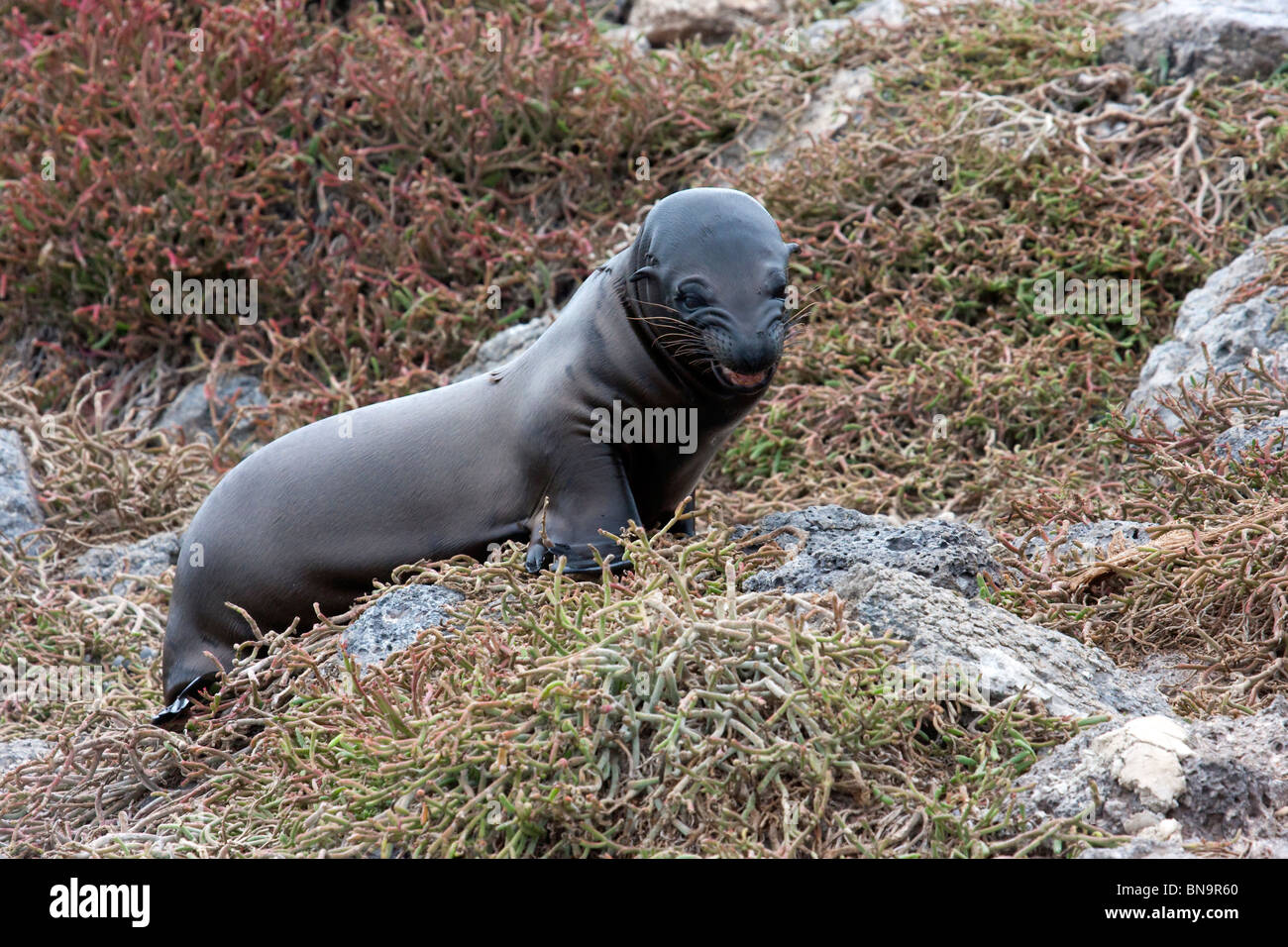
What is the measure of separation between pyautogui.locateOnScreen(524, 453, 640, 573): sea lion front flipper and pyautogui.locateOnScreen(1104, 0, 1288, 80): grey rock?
5.03 meters

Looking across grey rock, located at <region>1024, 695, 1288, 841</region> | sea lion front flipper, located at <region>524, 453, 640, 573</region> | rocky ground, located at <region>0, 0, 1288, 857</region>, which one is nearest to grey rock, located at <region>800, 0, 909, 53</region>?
rocky ground, located at <region>0, 0, 1288, 857</region>

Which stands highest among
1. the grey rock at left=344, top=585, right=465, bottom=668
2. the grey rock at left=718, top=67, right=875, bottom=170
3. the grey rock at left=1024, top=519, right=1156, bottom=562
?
the grey rock at left=718, top=67, right=875, bottom=170

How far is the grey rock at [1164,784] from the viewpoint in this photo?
9.94 feet

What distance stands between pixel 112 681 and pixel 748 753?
3.22 m

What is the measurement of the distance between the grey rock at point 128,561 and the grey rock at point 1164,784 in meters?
4.33

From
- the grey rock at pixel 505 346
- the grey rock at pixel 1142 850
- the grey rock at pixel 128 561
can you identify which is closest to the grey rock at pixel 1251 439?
the grey rock at pixel 1142 850

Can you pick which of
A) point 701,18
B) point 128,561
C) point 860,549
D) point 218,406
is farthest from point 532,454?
point 701,18

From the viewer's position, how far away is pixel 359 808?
130 inches

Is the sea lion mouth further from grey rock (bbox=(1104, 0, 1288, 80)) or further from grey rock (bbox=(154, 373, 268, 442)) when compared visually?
grey rock (bbox=(1104, 0, 1288, 80))

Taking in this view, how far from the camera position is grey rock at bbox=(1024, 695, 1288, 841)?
3.03 metres

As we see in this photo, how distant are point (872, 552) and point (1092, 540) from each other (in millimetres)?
920

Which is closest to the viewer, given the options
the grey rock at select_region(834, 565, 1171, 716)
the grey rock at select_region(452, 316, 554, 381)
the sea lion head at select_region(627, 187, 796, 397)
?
the grey rock at select_region(834, 565, 1171, 716)

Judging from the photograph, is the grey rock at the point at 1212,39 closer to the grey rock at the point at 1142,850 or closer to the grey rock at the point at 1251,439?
the grey rock at the point at 1251,439

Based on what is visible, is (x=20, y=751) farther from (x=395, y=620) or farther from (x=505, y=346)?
(x=505, y=346)
